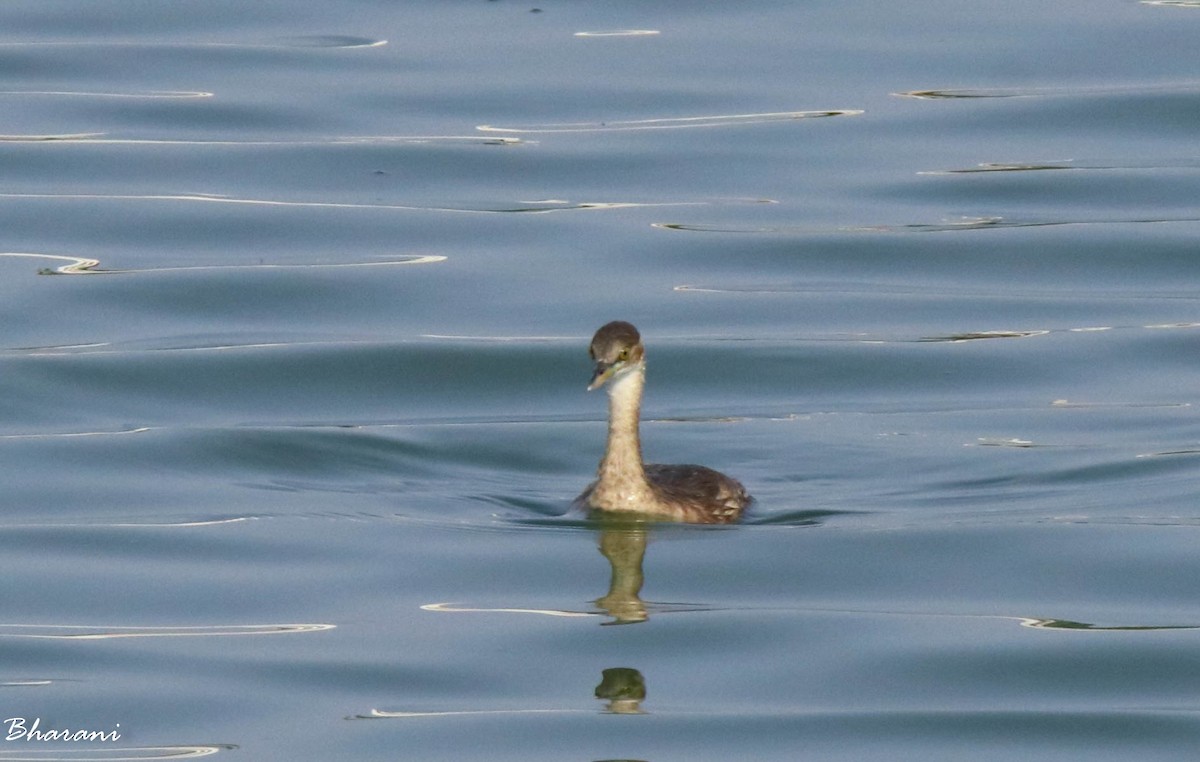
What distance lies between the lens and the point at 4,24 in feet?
92.8

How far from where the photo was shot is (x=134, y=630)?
10.9 m

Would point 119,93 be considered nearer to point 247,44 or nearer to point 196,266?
point 247,44

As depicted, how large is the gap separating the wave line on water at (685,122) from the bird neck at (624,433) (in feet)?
35.9

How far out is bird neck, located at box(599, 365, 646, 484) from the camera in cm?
1295

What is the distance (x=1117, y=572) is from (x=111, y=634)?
15.8ft

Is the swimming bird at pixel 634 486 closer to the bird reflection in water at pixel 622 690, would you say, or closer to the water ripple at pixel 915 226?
the bird reflection in water at pixel 622 690

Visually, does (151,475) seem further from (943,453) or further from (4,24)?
(4,24)

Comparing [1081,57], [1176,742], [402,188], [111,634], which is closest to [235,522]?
[111,634]

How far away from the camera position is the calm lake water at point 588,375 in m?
10.2

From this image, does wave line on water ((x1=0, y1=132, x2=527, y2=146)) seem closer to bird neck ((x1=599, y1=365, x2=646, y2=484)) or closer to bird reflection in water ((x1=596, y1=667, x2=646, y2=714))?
bird neck ((x1=599, y1=365, x2=646, y2=484))

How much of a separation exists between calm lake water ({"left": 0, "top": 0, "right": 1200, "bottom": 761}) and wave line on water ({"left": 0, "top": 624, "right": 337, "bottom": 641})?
0.10 feet

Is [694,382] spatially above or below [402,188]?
below

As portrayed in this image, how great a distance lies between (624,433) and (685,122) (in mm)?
11454

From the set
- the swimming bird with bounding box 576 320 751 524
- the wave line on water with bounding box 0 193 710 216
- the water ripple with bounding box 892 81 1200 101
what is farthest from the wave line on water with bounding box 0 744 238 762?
the water ripple with bounding box 892 81 1200 101
